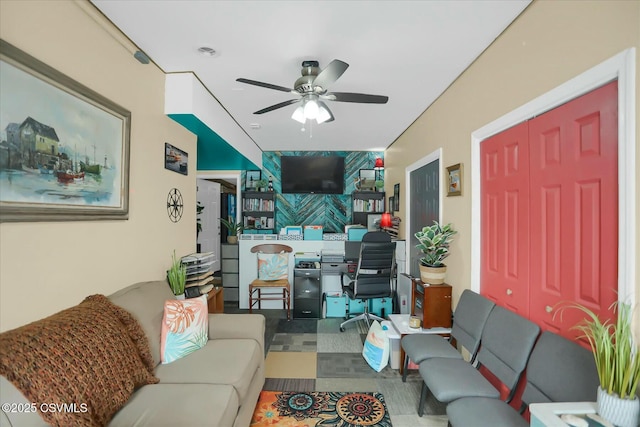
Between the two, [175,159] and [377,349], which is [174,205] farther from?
[377,349]

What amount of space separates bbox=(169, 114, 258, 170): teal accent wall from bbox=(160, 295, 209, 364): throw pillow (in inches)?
64.3

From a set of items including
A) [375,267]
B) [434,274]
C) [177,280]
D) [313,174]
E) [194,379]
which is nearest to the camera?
[194,379]

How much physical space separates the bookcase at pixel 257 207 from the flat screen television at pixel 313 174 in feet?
1.40

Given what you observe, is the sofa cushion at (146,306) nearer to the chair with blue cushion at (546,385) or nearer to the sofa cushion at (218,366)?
the sofa cushion at (218,366)

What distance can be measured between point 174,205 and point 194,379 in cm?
169

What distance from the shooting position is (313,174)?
5605 mm

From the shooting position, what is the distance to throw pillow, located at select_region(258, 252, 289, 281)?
4391 millimetres

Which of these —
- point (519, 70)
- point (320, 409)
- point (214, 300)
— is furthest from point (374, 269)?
point (519, 70)

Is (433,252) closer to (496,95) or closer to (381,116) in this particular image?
(496,95)

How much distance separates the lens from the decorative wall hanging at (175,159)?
269 centimetres

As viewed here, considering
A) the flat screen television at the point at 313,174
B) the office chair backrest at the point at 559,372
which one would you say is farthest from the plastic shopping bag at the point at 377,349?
the flat screen television at the point at 313,174

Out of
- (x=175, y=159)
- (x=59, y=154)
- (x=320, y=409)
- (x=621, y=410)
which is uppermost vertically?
(x=175, y=159)

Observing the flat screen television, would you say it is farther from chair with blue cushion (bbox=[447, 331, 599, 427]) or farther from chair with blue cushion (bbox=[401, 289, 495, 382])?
chair with blue cushion (bbox=[447, 331, 599, 427])

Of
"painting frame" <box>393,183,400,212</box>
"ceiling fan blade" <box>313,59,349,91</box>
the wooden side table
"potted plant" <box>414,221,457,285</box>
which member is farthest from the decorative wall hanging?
"painting frame" <box>393,183,400,212</box>
